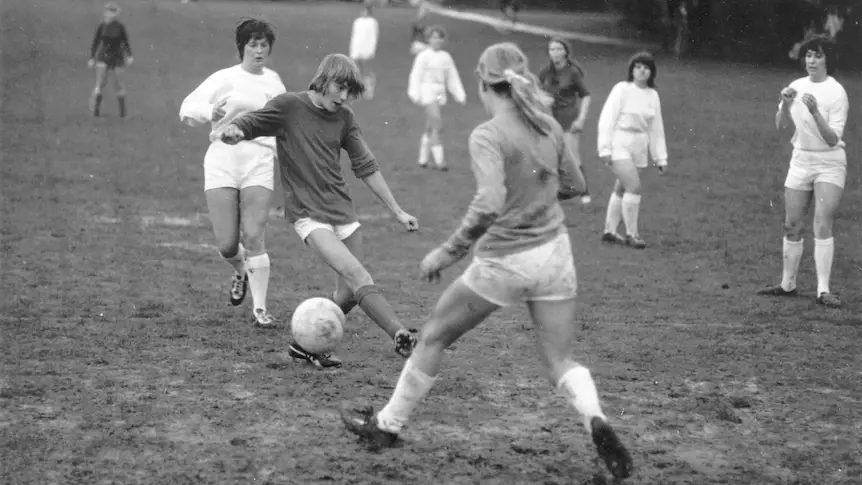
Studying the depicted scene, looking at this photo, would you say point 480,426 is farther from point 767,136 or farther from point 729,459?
point 767,136

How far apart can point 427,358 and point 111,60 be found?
61.9ft

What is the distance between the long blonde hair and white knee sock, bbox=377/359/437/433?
4.45 feet

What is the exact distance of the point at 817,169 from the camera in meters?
9.80

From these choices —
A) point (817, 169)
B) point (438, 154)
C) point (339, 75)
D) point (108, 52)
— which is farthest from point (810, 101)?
point (108, 52)

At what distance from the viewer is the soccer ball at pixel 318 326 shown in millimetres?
7180

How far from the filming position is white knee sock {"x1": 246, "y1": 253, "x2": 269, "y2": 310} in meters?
8.43

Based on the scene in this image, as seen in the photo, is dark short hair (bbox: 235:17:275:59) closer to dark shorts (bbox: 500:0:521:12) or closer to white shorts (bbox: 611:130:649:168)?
white shorts (bbox: 611:130:649:168)

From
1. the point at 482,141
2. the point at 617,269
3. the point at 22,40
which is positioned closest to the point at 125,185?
the point at 617,269

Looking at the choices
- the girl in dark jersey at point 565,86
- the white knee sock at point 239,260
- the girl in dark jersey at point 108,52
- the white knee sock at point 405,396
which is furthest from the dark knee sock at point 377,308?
the girl in dark jersey at point 108,52

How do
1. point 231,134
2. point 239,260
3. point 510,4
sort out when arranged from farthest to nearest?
1. point 510,4
2. point 239,260
3. point 231,134

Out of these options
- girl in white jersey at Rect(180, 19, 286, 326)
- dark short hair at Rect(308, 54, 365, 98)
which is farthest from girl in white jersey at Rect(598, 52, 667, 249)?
dark short hair at Rect(308, 54, 365, 98)

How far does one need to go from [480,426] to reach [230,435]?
1401 mm

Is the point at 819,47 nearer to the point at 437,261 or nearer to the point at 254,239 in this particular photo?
the point at 254,239

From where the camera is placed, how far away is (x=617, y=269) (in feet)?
37.9
